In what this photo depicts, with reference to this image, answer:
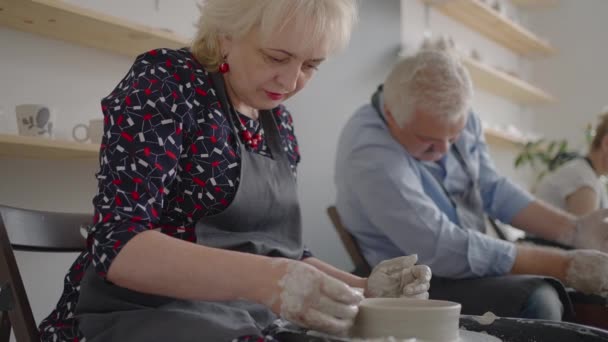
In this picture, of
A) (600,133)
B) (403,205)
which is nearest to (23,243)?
(403,205)

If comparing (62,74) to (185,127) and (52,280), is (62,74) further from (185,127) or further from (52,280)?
(185,127)

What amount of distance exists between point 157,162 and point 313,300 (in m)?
0.32

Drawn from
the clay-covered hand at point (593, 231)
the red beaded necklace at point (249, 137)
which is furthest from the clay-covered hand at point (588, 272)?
the red beaded necklace at point (249, 137)

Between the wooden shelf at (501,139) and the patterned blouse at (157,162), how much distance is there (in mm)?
2447

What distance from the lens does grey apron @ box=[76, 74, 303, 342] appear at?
2.84 ft

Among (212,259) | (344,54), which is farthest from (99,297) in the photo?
(344,54)

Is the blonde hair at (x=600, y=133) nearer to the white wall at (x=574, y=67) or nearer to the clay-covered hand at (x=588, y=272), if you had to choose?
the clay-covered hand at (x=588, y=272)

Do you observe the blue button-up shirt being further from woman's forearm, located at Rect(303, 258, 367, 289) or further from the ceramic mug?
the ceramic mug

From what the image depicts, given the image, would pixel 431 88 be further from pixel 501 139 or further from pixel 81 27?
pixel 501 139

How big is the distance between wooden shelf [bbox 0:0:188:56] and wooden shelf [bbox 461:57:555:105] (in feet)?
5.67

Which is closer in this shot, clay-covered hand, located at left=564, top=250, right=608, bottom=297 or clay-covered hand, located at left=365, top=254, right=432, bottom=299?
clay-covered hand, located at left=365, top=254, right=432, bottom=299

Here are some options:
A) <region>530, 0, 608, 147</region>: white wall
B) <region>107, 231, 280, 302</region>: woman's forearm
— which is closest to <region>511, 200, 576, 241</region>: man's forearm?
<region>107, 231, 280, 302</region>: woman's forearm

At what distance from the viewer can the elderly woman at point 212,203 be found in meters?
0.85

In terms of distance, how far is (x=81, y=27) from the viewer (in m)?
1.58
